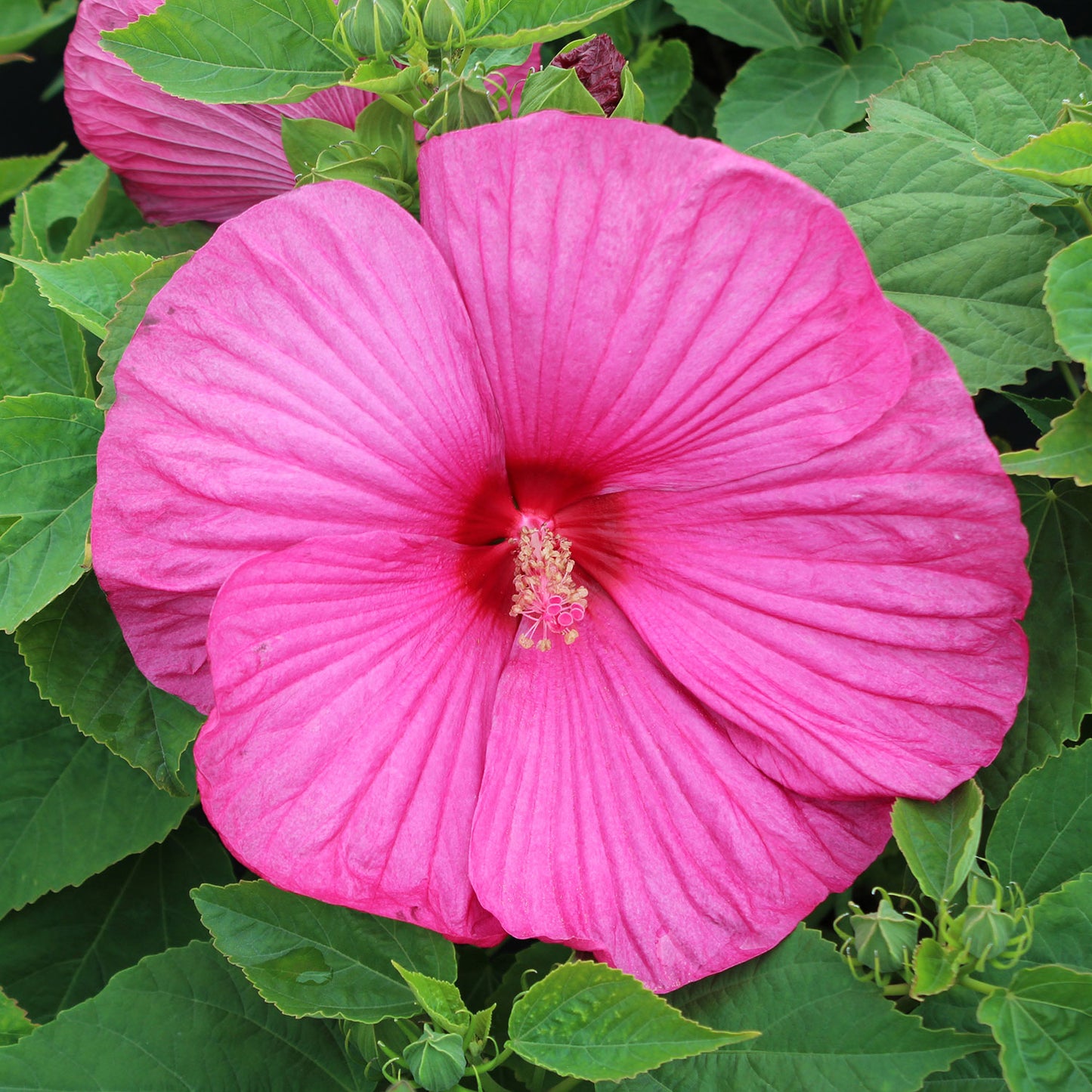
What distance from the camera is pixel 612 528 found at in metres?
1.01

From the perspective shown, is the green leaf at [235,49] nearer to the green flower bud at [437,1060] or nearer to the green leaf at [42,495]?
the green leaf at [42,495]

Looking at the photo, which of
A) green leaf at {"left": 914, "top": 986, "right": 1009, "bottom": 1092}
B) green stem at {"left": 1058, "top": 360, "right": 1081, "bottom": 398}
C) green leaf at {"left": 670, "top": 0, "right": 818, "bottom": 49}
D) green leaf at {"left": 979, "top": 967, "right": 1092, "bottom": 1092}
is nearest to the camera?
green leaf at {"left": 979, "top": 967, "right": 1092, "bottom": 1092}

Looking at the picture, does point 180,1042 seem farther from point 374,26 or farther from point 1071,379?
point 1071,379

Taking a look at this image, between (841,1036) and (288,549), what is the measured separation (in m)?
0.54

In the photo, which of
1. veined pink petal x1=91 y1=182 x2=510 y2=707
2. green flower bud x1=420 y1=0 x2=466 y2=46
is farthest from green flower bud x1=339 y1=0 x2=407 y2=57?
veined pink petal x1=91 y1=182 x2=510 y2=707

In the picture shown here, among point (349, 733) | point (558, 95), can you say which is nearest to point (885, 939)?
point (349, 733)

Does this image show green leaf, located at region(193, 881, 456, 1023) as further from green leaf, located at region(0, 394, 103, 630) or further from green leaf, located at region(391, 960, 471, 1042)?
green leaf, located at region(0, 394, 103, 630)

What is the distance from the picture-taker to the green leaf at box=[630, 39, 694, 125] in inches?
56.2

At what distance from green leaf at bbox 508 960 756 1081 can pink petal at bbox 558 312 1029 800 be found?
7.9 inches

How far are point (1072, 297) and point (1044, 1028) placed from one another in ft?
1.76

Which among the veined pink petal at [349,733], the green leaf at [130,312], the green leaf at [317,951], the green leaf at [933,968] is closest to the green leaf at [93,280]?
the green leaf at [130,312]

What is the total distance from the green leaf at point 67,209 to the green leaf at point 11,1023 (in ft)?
2.48

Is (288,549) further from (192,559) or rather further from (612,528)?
(612,528)

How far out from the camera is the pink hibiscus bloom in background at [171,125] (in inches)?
43.5
